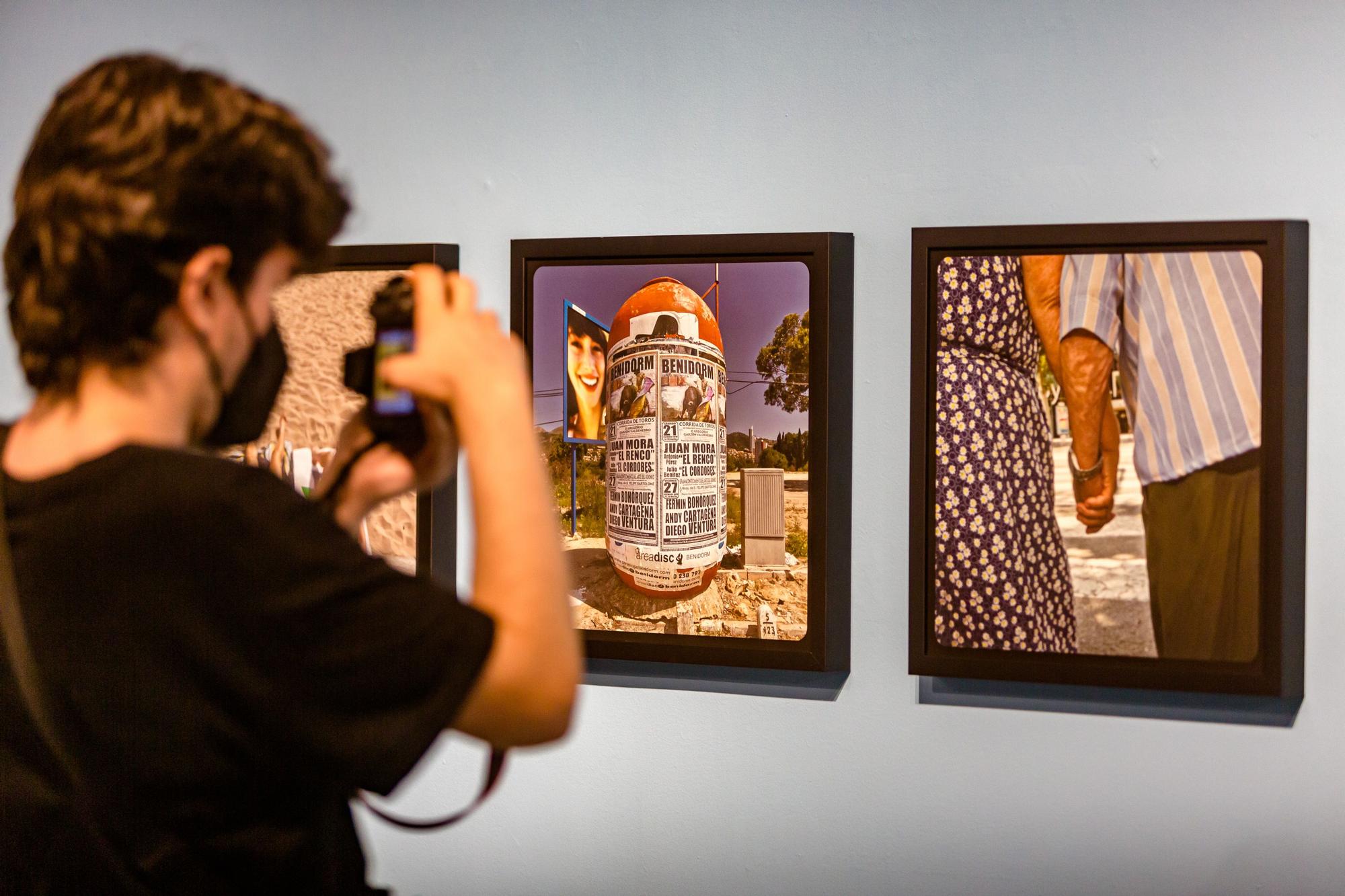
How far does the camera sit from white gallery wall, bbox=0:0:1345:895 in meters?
1.23

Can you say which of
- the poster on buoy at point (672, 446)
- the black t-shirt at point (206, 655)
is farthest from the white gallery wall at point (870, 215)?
the black t-shirt at point (206, 655)

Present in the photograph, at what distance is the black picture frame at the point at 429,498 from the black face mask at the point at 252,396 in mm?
839

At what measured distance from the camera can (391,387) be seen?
0.62 metres

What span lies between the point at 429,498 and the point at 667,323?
17.7 inches

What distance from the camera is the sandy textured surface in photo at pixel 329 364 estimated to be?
1.45 meters

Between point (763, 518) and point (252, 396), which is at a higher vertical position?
point (252, 396)

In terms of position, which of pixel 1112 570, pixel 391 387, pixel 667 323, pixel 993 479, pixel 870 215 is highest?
pixel 870 215

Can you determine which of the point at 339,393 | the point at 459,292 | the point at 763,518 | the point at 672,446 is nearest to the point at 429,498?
the point at 339,393

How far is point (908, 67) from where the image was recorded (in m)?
1.32

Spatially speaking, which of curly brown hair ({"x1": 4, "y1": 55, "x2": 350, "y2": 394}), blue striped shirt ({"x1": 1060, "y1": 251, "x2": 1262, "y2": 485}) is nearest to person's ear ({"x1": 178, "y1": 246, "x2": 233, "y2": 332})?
curly brown hair ({"x1": 4, "y1": 55, "x2": 350, "y2": 394})

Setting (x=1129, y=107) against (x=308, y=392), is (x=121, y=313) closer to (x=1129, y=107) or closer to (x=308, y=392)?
(x=308, y=392)

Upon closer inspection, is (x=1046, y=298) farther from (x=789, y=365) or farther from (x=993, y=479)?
(x=789, y=365)

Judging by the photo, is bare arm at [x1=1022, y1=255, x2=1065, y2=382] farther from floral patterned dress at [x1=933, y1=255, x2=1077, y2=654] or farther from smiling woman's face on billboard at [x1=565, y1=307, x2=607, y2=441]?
smiling woman's face on billboard at [x1=565, y1=307, x2=607, y2=441]

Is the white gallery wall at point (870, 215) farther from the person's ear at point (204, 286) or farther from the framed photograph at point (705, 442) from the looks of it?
the person's ear at point (204, 286)
